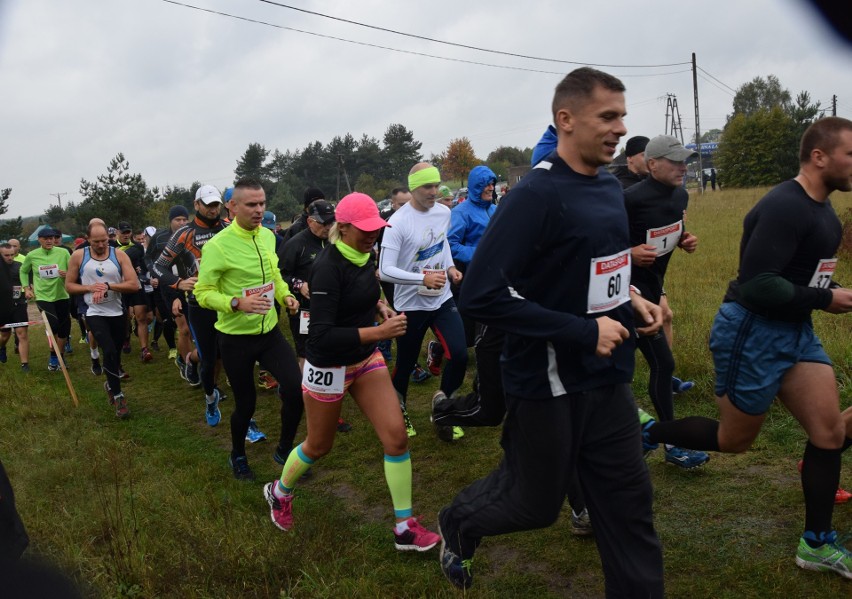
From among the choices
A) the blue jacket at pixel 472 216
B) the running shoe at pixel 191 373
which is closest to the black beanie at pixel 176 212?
the running shoe at pixel 191 373

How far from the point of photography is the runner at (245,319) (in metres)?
5.12

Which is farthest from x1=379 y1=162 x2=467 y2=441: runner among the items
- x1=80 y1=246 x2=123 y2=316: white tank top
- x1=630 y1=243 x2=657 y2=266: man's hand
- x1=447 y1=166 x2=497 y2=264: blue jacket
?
x1=80 y1=246 x2=123 y2=316: white tank top

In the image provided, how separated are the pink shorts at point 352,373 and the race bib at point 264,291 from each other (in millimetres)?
1398

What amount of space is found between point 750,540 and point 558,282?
220 centimetres

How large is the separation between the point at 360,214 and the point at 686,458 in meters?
2.74

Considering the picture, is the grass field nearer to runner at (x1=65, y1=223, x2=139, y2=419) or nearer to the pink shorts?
runner at (x1=65, y1=223, x2=139, y2=419)

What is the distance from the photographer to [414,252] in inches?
229

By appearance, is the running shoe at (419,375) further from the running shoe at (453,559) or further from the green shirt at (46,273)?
the green shirt at (46,273)

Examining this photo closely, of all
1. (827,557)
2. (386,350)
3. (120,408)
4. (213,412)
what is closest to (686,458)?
(827,557)

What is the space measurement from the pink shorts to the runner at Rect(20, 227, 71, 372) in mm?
8150

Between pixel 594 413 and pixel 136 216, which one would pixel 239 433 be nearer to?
pixel 594 413

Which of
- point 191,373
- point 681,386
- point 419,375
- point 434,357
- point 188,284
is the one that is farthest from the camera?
point 191,373

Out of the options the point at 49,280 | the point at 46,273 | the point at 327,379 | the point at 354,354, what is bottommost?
the point at 327,379

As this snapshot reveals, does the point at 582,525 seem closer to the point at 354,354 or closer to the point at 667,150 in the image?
the point at 354,354
